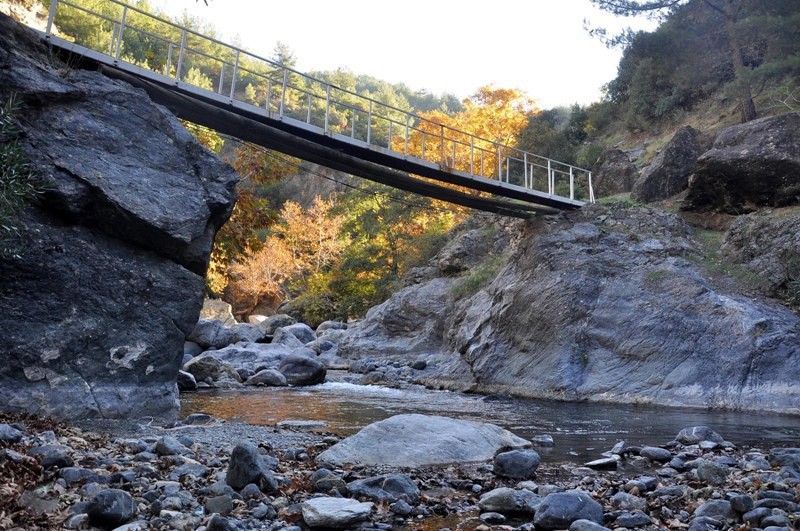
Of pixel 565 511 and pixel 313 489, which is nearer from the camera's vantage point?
pixel 565 511

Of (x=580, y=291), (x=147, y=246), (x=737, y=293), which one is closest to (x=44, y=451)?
(x=147, y=246)

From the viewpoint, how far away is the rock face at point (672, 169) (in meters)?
19.0

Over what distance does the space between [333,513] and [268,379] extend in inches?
442

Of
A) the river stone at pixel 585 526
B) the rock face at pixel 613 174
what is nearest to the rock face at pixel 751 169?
the rock face at pixel 613 174

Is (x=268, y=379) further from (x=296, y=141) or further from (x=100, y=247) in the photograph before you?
(x=100, y=247)

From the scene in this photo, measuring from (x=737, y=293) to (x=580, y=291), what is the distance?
130 inches

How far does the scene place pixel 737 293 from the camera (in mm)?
13492

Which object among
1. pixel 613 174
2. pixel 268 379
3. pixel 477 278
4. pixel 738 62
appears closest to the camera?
pixel 268 379

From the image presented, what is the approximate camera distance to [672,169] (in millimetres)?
19141

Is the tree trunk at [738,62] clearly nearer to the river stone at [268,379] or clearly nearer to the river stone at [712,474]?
the river stone at [268,379]

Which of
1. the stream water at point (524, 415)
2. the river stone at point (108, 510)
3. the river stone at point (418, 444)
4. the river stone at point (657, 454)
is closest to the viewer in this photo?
the river stone at point (108, 510)

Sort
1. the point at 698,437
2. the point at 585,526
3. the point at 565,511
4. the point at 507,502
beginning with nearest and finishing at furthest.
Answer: the point at 585,526 < the point at 565,511 < the point at 507,502 < the point at 698,437

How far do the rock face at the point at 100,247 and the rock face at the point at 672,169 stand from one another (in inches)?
565

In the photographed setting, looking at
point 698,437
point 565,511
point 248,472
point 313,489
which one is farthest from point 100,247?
point 698,437
